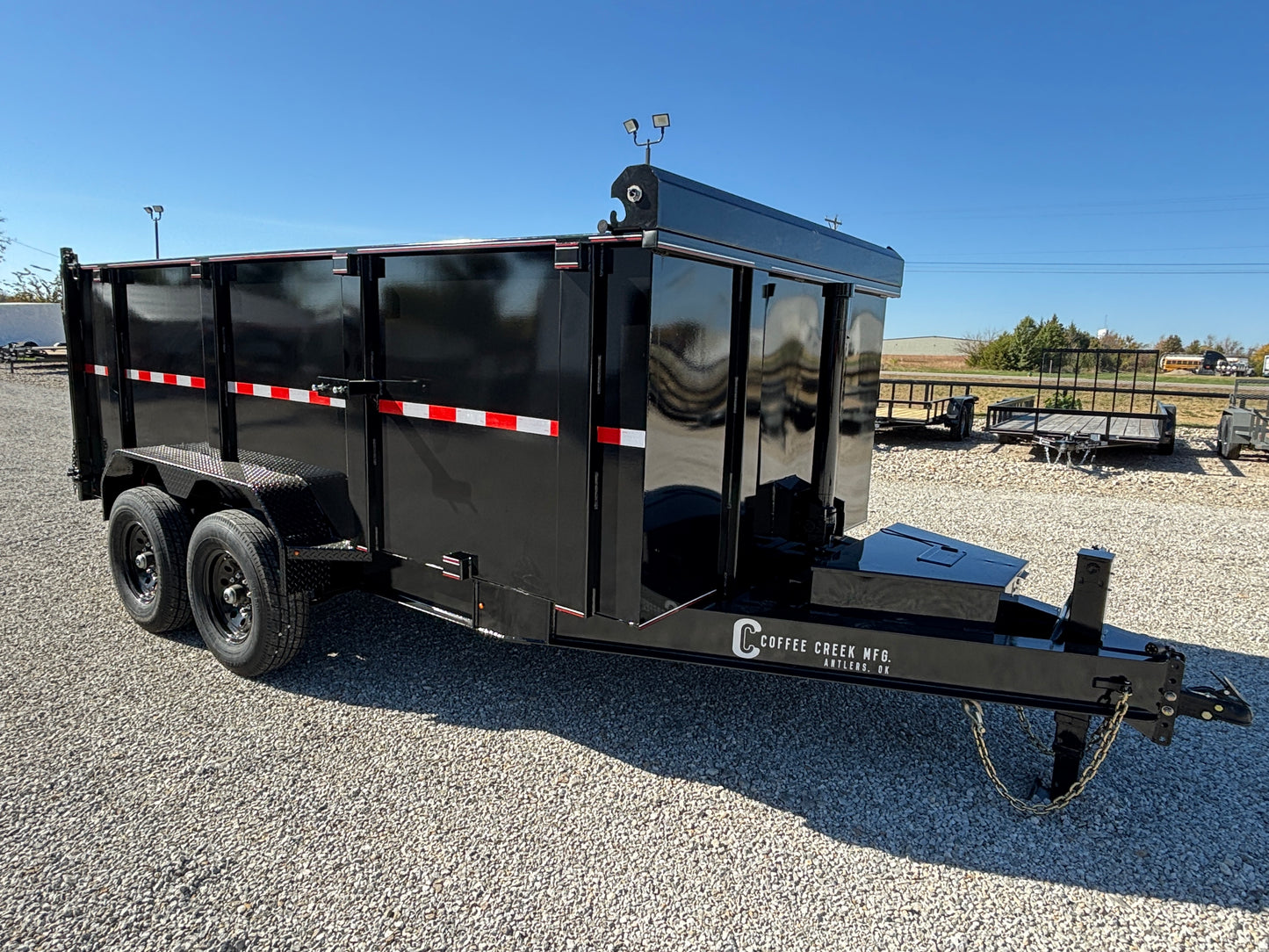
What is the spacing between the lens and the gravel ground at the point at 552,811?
258cm

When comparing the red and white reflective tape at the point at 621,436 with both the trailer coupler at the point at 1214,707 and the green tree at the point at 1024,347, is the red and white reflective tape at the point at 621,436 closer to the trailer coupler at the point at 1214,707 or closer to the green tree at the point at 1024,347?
the trailer coupler at the point at 1214,707

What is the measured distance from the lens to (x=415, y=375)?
3.63 metres

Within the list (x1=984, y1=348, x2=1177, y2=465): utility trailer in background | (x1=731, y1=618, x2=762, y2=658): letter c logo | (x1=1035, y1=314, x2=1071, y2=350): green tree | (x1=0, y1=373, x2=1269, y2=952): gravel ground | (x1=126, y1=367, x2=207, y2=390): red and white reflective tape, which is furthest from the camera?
(x1=1035, y1=314, x2=1071, y2=350): green tree

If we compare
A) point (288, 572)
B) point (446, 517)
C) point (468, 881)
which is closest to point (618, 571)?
point (446, 517)

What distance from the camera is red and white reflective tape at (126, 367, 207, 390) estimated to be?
185 inches

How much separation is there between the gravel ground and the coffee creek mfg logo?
0.58 metres

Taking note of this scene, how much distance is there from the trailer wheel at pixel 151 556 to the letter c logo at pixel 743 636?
320 centimetres

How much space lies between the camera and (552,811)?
313 cm

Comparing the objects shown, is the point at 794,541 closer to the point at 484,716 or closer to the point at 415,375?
the point at 484,716

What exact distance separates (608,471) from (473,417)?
28.5 inches

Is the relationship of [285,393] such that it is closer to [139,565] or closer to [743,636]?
[139,565]

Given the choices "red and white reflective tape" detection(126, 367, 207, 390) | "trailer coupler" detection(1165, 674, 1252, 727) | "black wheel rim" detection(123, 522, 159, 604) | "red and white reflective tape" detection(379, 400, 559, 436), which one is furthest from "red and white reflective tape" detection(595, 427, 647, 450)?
"black wheel rim" detection(123, 522, 159, 604)

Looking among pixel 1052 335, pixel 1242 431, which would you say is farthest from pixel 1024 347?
pixel 1242 431

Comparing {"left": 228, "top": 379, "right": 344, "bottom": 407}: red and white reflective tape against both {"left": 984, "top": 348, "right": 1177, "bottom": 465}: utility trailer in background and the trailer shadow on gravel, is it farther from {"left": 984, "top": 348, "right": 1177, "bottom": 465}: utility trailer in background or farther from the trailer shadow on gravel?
{"left": 984, "top": 348, "right": 1177, "bottom": 465}: utility trailer in background
